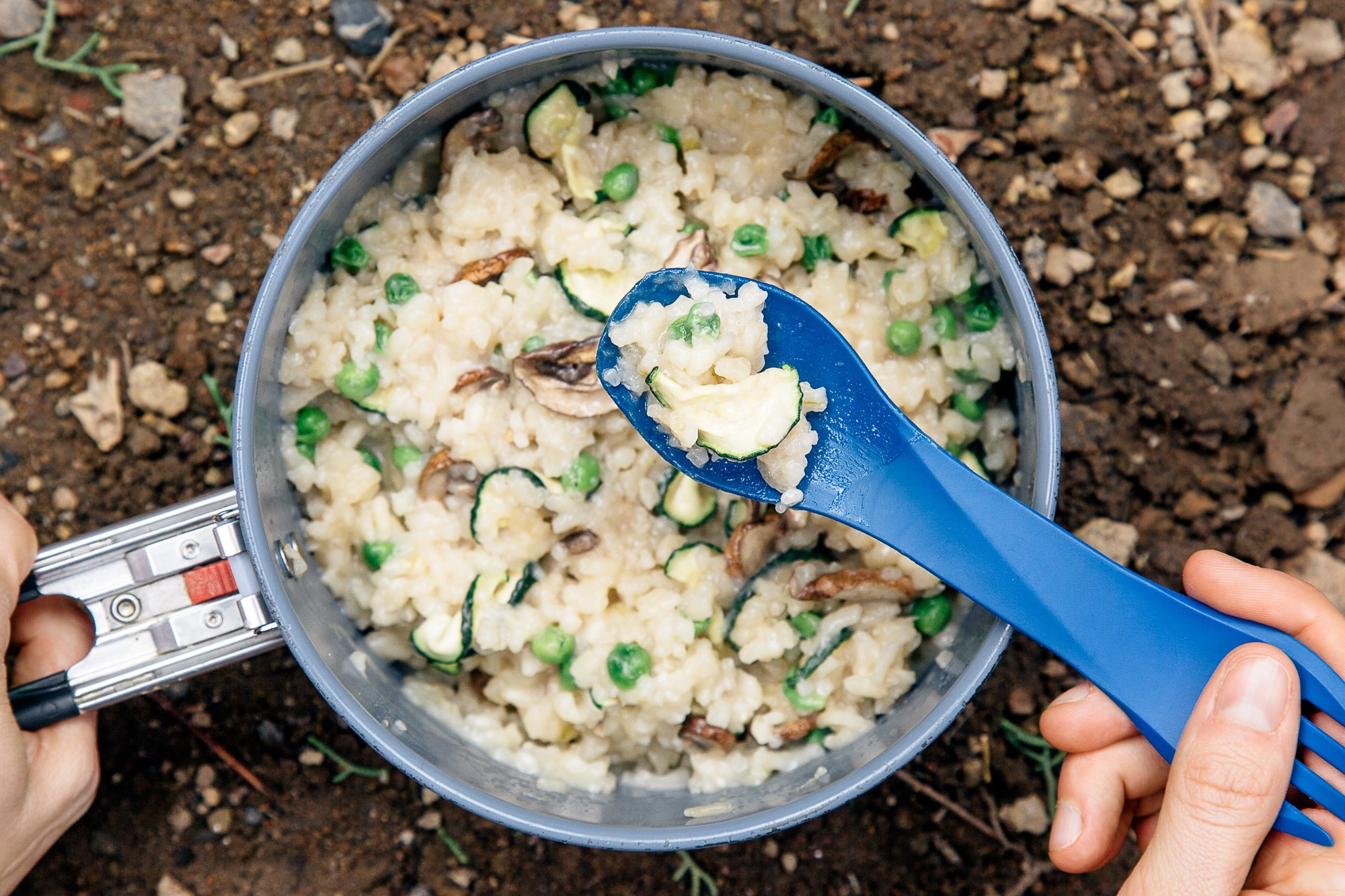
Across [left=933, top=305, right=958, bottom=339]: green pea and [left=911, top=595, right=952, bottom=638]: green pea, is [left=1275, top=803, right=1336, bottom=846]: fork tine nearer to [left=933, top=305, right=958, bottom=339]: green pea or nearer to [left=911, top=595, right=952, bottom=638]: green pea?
[left=911, top=595, right=952, bottom=638]: green pea

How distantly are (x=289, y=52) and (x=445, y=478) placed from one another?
140 cm

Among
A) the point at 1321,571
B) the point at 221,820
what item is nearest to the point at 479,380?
the point at 221,820

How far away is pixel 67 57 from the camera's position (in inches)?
118

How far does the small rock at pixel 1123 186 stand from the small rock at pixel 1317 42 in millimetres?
607

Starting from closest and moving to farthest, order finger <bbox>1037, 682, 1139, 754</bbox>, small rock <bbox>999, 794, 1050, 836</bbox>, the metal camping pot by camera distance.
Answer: the metal camping pot → finger <bbox>1037, 682, 1139, 754</bbox> → small rock <bbox>999, 794, 1050, 836</bbox>

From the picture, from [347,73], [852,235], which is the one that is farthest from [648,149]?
[347,73]

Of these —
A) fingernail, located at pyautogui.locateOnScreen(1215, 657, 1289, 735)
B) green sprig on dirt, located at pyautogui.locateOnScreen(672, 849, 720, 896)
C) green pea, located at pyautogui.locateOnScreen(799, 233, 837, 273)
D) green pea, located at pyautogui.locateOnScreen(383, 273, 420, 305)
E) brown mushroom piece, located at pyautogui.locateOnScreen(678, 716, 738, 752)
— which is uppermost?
green pea, located at pyautogui.locateOnScreen(799, 233, 837, 273)

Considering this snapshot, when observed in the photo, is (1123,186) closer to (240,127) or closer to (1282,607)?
(1282,607)

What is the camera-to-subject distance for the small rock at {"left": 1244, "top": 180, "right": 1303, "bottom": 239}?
3.07 meters

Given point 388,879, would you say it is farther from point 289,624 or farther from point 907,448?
point 907,448

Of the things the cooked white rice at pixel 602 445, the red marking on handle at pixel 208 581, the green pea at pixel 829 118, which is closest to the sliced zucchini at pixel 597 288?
the cooked white rice at pixel 602 445

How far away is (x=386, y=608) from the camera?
2580mm

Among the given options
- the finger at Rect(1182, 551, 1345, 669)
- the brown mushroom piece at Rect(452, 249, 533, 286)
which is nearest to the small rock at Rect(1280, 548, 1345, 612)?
the finger at Rect(1182, 551, 1345, 669)

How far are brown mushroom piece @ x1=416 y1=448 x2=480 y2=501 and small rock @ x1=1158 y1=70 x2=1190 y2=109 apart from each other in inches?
90.5
